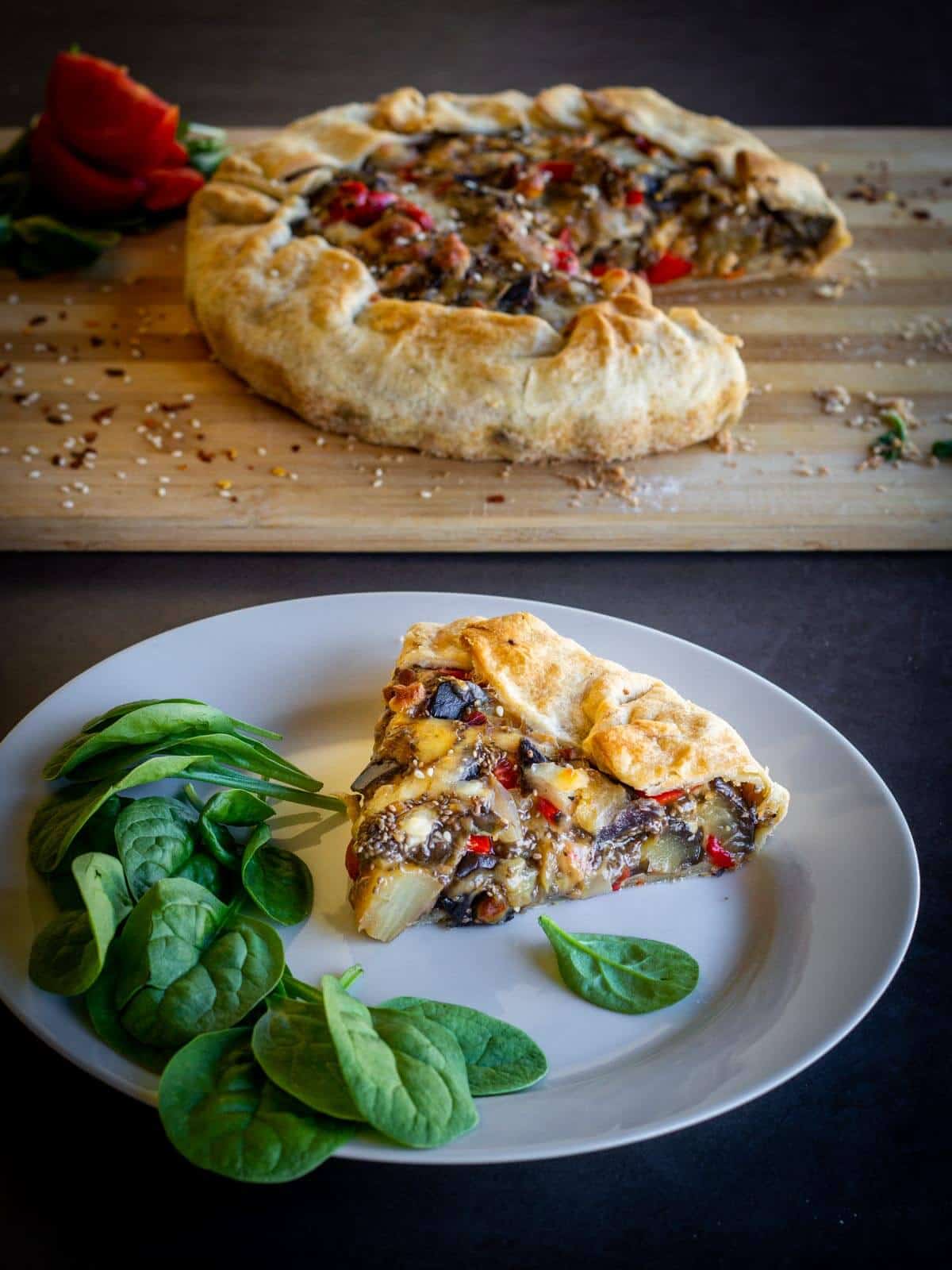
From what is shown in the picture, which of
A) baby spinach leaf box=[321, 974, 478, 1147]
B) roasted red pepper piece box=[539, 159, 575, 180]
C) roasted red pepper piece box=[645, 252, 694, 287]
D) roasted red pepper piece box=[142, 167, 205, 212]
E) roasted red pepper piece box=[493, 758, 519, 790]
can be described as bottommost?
baby spinach leaf box=[321, 974, 478, 1147]

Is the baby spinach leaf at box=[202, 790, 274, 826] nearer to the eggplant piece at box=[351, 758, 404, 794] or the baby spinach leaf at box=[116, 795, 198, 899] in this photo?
the baby spinach leaf at box=[116, 795, 198, 899]

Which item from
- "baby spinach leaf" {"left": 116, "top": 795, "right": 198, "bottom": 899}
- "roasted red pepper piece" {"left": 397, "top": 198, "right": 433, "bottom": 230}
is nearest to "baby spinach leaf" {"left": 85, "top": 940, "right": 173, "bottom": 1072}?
"baby spinach leaf" {"left": 116, "top": 795, "right": 198, "bottom": 899}

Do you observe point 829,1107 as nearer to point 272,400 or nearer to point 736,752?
point 736,752

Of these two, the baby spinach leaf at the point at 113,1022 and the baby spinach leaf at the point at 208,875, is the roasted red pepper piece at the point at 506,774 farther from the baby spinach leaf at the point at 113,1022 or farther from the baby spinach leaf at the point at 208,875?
the baby spinach leaf at the point at 113,1022

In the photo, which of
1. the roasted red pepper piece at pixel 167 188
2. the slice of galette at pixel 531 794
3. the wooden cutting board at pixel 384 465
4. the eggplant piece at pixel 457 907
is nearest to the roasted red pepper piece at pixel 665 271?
the wooden cutting board at pixel 384 465

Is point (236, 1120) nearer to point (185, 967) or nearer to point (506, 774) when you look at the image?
point (185, 967)

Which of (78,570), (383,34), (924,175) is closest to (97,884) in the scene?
(78,570)

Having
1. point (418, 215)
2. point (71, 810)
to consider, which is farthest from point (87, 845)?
point (418, 215)
